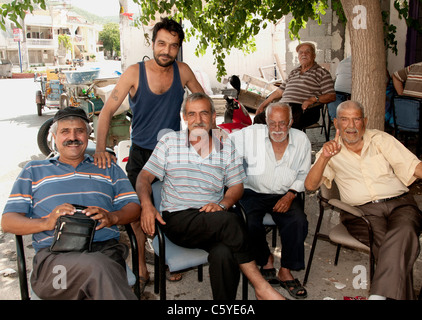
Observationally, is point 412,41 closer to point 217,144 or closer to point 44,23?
point 217,144

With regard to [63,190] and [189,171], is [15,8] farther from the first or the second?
[189,171]

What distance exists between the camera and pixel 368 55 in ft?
13.0

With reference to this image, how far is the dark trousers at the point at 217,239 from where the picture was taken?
2.70m

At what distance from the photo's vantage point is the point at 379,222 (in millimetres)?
3115

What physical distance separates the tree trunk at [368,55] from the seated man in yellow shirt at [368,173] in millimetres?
766

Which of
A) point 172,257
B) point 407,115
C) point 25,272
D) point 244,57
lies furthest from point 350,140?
point 244,57

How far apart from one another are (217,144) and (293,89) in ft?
10.5

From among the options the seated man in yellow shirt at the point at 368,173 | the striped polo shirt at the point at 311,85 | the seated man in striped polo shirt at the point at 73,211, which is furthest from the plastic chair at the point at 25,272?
the striped polo shirt at the point at 311,85

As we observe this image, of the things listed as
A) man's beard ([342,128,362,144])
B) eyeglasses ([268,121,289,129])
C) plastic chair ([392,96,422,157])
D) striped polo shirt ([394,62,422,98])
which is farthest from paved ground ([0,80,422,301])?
striped polo shirt ([394,62,422,98])

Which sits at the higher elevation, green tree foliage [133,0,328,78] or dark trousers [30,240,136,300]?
green tree foliage [133,0,328,78]

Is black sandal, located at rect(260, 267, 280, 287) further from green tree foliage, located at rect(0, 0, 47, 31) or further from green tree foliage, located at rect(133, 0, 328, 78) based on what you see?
green tree foliage, located at rect(0, 0, 47, 31)

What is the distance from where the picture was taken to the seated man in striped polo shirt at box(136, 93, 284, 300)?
2.82 m

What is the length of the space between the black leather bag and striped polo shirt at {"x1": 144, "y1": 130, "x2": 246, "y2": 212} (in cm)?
79
